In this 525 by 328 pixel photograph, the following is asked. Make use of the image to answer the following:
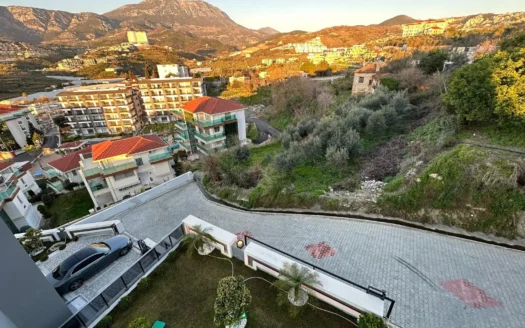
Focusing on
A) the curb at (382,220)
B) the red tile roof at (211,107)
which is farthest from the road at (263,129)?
the curb at (382,220)

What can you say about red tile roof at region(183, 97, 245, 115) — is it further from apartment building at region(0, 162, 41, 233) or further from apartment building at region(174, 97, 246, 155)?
apartment building at region(0, 162, 41, 233)

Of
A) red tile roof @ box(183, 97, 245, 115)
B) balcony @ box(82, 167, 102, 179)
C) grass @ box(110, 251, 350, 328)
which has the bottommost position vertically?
balcony @ box(82, 167, 102, 179)

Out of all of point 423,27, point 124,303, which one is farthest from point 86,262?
point 423,27

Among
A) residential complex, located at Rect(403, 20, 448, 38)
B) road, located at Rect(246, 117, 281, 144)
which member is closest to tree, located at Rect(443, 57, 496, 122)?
road, located at Rect(246, 117, 281, 144)

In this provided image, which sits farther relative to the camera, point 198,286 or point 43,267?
point 43,267

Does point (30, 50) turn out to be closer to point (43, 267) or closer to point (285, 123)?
point (285, 123)

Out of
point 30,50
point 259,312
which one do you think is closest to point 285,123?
point 259,312
